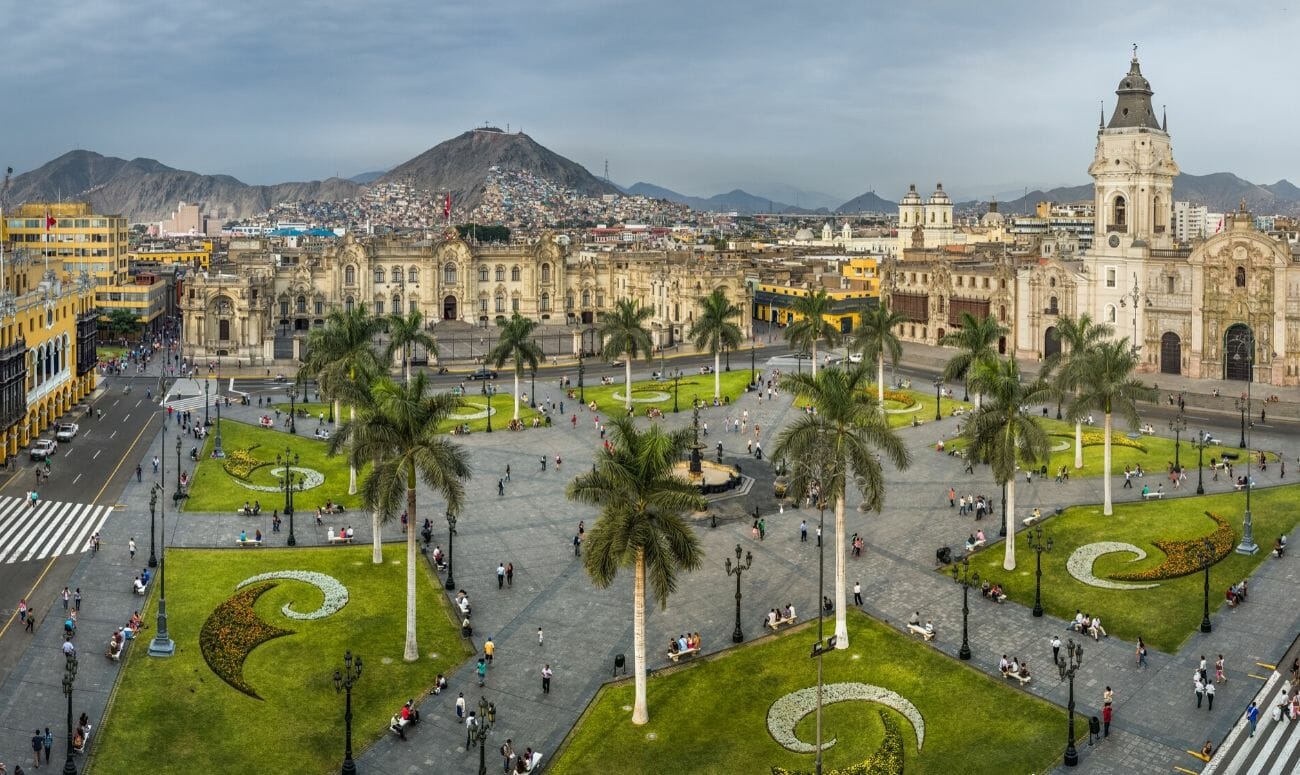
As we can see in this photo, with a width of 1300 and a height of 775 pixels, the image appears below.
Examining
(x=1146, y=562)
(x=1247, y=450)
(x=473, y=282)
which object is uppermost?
(x=473, y=282)

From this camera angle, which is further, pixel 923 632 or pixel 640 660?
pixel 923 632

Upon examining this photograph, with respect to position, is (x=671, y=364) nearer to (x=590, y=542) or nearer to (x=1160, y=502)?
(x=1160, y=502)

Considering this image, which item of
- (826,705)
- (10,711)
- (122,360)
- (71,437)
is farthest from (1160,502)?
(122,360)

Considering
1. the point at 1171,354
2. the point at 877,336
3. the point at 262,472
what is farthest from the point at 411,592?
the point at 1171,354

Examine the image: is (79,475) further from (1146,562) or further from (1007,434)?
(1146,562)

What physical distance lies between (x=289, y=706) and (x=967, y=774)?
21989 mm

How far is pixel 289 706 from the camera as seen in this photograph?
122 ft

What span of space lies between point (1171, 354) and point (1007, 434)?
5692 cm

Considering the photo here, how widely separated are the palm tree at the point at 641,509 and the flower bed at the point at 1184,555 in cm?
2293

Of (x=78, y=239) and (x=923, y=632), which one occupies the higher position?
(x=78, y=239)

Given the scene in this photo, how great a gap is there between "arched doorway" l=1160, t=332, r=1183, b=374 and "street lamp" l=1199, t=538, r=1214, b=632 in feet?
167

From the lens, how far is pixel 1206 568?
4191 centimetres

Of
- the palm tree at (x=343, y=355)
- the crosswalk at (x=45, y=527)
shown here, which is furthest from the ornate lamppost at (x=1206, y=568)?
the crosswalk at (x=45, y=527)

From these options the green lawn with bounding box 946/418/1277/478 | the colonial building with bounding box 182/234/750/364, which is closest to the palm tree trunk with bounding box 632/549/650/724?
the green lawn with bounding box 946/418/1277/478
